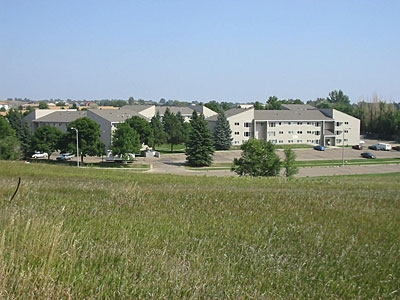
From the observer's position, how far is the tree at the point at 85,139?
170 feet

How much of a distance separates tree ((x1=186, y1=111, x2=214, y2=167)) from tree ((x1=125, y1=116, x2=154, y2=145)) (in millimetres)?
7018

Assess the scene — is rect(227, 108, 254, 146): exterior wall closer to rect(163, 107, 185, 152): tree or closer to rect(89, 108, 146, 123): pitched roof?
rect(163, 107, 185, 152): tree

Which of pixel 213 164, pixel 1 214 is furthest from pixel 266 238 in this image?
pixel 213 164

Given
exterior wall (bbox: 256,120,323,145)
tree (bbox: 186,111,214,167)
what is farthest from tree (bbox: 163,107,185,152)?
exterior wall (bbox: 256,120,323,145)

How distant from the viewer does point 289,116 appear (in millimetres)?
82062

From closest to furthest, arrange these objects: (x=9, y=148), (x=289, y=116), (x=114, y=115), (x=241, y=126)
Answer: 1. (x=9, y=148)
2. (x=114, y=115)
3. (x=241, y=126)
4. (x=289, y=116)

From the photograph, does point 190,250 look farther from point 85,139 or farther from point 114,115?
point 114,115

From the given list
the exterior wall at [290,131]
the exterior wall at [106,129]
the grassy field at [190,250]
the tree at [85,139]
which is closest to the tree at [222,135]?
the exterior wall at [290,131]

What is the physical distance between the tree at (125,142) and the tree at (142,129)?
21.1 feet

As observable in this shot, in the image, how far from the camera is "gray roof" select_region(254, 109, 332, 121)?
265ft

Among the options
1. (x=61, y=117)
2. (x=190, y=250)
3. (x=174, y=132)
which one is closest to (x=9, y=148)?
(x=174, y=132)

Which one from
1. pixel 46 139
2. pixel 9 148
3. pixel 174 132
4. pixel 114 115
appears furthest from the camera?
pixel 174 132

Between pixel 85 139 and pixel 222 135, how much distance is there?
2692 centimetres

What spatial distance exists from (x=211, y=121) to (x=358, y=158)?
1143 inches
